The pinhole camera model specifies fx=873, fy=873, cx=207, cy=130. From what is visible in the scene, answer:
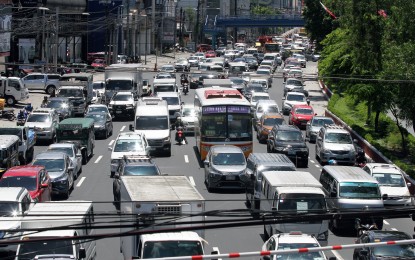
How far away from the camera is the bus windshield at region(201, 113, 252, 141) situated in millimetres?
38312

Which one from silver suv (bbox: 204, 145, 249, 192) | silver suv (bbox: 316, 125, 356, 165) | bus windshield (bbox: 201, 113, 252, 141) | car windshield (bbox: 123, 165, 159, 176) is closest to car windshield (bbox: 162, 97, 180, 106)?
silver suv (bbox: 316, 125, 356, 165)

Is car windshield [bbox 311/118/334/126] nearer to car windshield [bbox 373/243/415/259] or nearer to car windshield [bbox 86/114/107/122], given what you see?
car windshield [bbox 86/114/107/122]

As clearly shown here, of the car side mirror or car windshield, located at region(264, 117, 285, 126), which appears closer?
the car side mirror

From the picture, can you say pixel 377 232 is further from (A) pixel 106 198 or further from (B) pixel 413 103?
(B) pixel 413 103

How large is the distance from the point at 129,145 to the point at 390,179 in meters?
12.1

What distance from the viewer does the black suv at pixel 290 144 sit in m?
40.3

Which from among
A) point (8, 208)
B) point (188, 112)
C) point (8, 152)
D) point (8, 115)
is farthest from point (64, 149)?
point (8, 115)

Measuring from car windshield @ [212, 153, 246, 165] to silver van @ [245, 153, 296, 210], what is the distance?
97 centimetres

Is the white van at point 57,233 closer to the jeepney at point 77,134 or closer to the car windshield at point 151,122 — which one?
the jeepney at point 77,134

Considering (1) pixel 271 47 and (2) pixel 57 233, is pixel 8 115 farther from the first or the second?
(1) pixel 271 47

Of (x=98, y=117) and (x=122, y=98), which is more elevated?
(x=122, y=98)

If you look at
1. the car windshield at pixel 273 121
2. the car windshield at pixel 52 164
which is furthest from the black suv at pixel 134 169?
the car windshield at pixel 273 121

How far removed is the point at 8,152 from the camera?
35.5 meters

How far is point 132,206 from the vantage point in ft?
67.0
